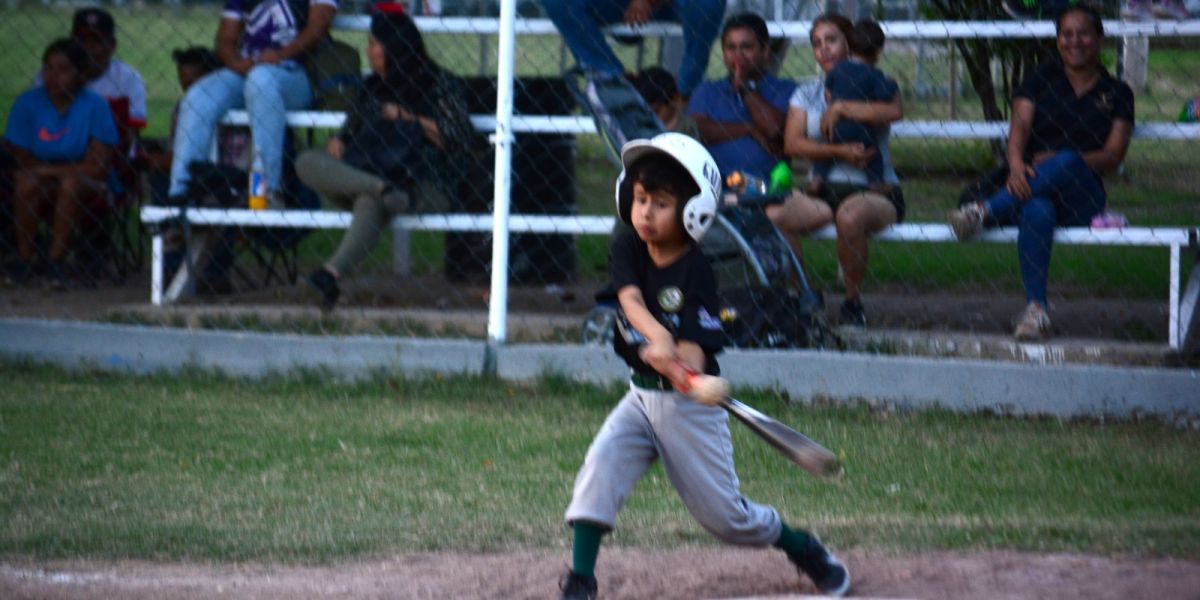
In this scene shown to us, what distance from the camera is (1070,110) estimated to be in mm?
7512

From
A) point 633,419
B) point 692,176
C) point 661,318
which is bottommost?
point 633,419

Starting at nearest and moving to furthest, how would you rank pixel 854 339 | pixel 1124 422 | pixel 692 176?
pixel 692 176 → pixel 1124 422 → pixel 854 339

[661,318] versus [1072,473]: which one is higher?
[661,318]

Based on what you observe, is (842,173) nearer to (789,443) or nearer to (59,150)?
(789,443)

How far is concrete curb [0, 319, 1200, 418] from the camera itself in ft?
22.6

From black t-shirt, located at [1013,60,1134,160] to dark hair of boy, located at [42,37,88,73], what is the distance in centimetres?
581

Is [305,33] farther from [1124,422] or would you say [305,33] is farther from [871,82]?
[1124,422]

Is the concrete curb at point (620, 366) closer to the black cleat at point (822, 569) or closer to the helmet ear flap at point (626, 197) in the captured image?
the black cleat at point (822, 569)

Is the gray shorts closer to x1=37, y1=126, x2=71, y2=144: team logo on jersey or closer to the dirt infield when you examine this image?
the dirt infield

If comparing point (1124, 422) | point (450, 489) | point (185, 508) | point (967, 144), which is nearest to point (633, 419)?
point (450, 489)

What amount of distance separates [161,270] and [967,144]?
5.04 m

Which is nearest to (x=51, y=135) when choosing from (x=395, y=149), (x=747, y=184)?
(x=395, y=149)

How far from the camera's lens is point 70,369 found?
8.02 metres

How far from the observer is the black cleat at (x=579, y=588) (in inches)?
169
